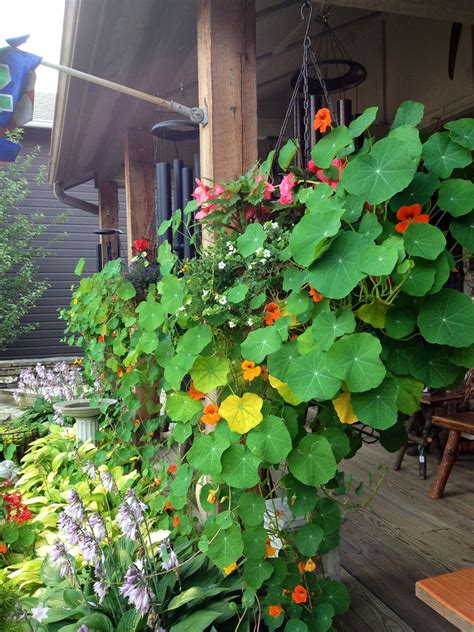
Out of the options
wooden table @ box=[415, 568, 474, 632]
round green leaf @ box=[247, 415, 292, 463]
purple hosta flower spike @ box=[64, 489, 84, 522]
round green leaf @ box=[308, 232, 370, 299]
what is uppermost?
round green leaf @ box=[308, 232, 370, 299]

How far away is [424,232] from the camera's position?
1077mm

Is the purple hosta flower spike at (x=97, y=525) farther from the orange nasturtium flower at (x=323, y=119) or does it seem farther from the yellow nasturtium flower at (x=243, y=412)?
the orange nasturtium flower at (x=323, y=119)

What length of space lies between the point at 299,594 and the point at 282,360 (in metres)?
0.69

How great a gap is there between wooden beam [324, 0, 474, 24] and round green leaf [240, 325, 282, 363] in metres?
1.47

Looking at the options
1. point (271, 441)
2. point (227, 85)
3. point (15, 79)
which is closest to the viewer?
point (271, 441)

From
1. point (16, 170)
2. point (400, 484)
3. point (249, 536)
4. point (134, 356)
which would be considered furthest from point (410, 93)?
point (16, 170)

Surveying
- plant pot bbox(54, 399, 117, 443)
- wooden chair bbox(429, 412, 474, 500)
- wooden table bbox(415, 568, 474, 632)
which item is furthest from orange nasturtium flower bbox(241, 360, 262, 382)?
plant pot bbox(54, 399, 117, 443)

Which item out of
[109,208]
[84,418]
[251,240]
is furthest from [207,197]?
[109,208]

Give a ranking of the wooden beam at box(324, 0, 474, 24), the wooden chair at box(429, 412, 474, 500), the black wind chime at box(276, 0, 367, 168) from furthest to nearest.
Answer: the wooden chair at box(429, 412, 474, 500), the wooden beam at box(324, 0, 474, 24), the black wind chime at box(276, 0, 367, 168)

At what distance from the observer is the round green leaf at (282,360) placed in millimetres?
1204

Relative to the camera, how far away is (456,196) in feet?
3.60

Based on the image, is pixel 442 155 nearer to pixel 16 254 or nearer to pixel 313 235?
pixel 313 235

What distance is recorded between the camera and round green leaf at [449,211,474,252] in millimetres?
1120

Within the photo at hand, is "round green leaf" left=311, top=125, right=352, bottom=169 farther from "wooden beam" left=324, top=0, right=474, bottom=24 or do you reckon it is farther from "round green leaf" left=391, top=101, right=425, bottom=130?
"wooden beam" left=324, top=0, right=474, bottom=24
